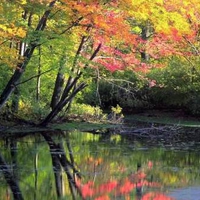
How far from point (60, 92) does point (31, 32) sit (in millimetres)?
4866

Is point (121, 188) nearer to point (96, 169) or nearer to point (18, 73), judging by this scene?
point (96, 169)

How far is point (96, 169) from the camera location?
39.1 ft

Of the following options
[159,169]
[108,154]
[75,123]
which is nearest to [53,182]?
[159,169]

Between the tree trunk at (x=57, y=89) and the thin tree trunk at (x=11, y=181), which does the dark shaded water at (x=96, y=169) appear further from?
the tree trunk at (x=57, y=89)

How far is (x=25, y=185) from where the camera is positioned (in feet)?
32.6

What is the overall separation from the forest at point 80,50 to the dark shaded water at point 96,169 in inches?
112

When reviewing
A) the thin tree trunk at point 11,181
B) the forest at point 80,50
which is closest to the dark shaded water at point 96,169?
the thin tree trunk at point 11,181

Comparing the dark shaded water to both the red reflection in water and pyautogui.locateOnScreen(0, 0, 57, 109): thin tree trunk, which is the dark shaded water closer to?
the red reflection in water

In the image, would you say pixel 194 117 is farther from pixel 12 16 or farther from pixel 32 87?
pixel 12 16

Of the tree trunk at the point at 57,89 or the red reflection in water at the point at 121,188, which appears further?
the tree trunk at the point at 57,89

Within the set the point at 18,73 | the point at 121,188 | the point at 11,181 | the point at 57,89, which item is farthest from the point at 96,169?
the point at 57,89

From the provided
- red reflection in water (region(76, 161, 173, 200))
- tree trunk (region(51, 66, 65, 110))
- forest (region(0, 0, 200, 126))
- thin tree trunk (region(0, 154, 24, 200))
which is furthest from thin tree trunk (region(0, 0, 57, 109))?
red reflection in water (region(76, 161, 173, 200))

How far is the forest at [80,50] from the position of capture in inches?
669

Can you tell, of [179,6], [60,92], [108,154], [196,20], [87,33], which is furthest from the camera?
[196,20]
